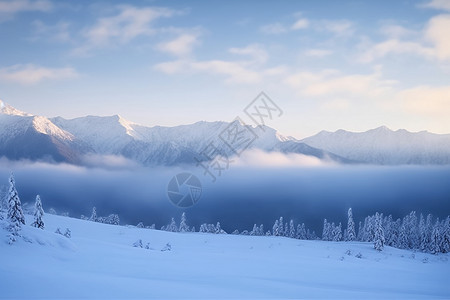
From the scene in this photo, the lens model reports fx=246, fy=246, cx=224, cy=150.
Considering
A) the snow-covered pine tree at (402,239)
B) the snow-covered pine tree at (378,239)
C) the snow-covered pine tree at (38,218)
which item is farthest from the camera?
the snow-covered pine tree at (402,239)

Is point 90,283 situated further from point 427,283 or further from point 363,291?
point 427,283

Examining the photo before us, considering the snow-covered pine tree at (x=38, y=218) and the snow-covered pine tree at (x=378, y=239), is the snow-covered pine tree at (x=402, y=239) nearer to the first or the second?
the snow-covered pine tree at (x=378, y=239)

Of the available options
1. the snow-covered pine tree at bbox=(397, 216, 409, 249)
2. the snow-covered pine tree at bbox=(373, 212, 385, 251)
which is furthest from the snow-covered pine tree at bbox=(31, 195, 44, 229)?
the snow-covered pine tree at bbox=(397, 216, 409, 249)

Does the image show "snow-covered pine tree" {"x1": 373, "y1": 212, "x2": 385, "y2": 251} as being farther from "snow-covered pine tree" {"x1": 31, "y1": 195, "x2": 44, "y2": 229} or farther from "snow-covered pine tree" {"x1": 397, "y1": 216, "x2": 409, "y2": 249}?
"snow-covered pine tree" {"x1": 31, "y1": 195, "x2": 44, "y2": 229}

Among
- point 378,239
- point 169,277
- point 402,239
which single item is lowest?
point 402,239

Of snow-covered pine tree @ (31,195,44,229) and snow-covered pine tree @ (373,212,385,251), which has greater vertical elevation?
snow-covered pine tree @ (31,195,44,229)

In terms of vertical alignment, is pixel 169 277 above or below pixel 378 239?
above

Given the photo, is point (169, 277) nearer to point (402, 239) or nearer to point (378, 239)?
point (378, 239)

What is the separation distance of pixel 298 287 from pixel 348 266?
25.5 ft

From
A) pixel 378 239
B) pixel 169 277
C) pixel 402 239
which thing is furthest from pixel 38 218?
pixel 402 239

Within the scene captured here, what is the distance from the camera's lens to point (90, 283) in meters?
8.67

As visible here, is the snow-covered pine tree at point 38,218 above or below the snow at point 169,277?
below

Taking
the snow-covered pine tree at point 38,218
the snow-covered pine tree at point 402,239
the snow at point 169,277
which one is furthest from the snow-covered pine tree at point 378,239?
the snow-covered pine tree at point 38,218

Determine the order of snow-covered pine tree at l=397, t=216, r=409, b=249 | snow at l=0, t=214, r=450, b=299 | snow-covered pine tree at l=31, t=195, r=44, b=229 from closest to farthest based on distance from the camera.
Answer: snow at l=0, t=214, r=450, b=299 → snow-covered pine tree at l=31, t=195, r=44, b=229 → snow-covered pine tree at l=397, t=216, r=409, b=249
